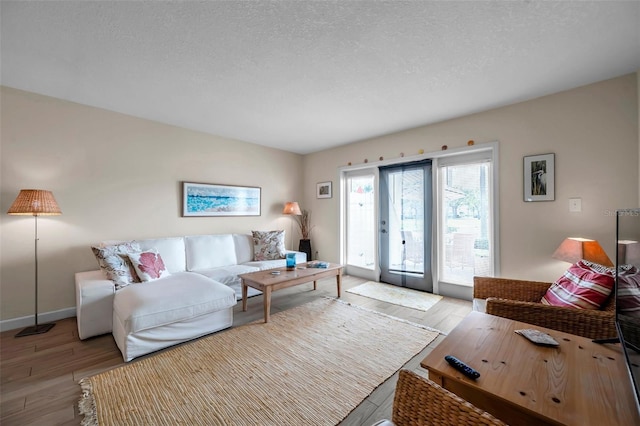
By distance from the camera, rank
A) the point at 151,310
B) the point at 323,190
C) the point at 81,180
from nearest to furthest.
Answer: the point at 151,310
the point at 81,180
the point at 323,190

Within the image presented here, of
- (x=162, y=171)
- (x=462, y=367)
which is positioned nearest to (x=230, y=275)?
(x=162, y=171)

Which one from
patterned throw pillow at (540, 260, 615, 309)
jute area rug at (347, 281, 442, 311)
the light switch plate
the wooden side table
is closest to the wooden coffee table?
jute area rug at (347, 281, 442, 311)

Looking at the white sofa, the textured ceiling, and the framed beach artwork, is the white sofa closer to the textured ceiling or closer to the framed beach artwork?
the textured ceiling

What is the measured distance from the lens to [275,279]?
2.87 m

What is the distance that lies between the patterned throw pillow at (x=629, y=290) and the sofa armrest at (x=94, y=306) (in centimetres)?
361

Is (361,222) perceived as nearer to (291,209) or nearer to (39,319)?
(291,209)

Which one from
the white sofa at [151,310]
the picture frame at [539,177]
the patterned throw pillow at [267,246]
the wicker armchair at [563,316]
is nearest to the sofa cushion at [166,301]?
the white sofa at [151,310]

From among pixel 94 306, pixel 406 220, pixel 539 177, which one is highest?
pixel 539 177

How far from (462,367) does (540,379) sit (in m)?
0.26

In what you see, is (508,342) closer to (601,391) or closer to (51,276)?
(601,391)

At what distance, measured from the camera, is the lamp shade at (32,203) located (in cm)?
241

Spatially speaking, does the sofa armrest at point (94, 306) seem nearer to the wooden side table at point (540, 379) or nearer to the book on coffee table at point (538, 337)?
the wooden side table at point (540, 379)

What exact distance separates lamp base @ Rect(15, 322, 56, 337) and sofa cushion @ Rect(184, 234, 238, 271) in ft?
4.62

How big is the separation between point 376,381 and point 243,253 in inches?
117
